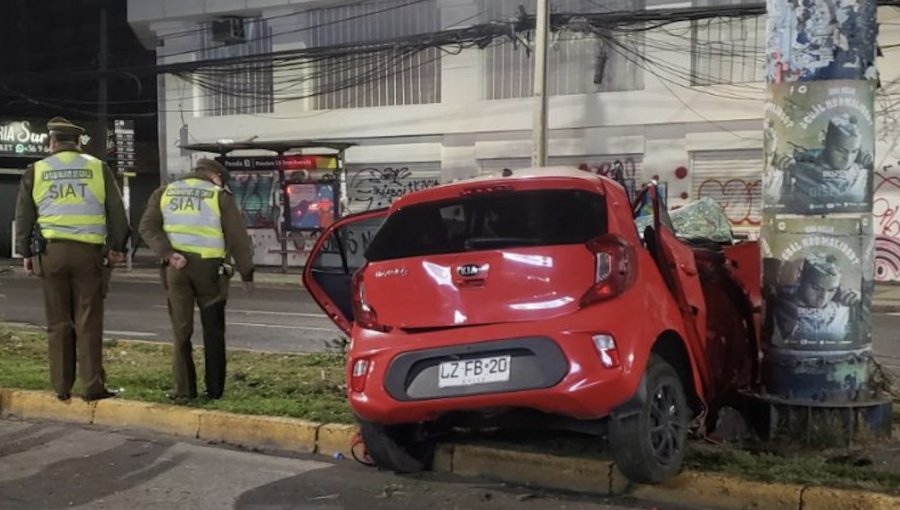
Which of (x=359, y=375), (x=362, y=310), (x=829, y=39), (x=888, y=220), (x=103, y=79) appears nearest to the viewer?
(x=359, y=375)

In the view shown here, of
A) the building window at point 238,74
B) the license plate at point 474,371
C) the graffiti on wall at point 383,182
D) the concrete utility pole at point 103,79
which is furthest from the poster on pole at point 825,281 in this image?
the concrete utility pole at point 103,79

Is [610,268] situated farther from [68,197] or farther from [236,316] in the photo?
[236,316]

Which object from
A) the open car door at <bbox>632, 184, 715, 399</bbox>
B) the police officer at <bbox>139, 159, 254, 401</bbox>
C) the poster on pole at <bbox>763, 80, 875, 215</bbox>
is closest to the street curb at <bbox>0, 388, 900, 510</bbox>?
the police officer at <bbox>139, 159, 254, 401</bbox>

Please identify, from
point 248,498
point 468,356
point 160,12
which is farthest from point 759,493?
point 160,12

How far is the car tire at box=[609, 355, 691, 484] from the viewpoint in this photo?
4.39 m

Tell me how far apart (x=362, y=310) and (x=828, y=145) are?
263cm

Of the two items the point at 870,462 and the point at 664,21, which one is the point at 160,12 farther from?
the point at 870,462

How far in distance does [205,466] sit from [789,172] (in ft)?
12.0

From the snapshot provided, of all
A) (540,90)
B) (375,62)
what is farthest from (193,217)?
(375,62)

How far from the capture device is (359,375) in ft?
15.5

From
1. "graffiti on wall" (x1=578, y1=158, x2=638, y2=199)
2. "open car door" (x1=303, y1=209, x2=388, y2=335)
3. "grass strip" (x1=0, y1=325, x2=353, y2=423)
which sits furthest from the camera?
"graffiti on wall" (x1=578, y1=158, x2=638, y2=199)

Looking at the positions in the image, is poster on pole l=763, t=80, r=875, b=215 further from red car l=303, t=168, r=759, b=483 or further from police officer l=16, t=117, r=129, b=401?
police officer l=16, t=117, r=129, b=401

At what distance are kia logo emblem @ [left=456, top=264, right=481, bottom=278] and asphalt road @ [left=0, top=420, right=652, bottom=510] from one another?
3.68 ft

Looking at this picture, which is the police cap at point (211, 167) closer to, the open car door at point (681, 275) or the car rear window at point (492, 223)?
the car rear window at point (492, 223)
